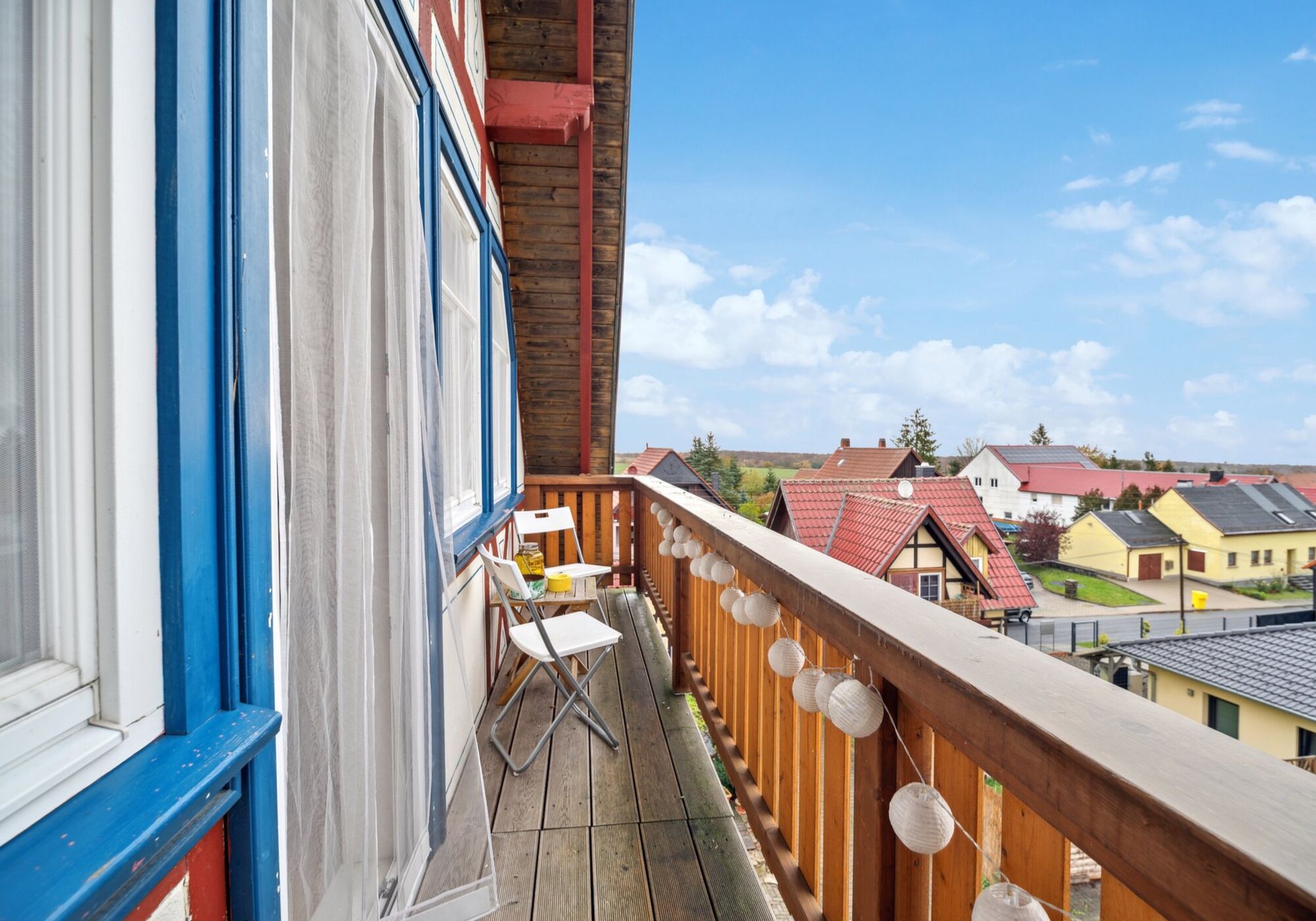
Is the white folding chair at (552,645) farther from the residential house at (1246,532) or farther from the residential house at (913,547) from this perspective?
the residential house at (1246,532)

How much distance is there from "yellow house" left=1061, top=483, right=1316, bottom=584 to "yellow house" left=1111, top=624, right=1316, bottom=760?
1.69 meters

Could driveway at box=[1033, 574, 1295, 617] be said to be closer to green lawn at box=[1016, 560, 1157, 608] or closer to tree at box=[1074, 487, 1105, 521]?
green lawn at box=[1016, 560, 1157, 608]

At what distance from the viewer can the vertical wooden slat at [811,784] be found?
1.34 meters

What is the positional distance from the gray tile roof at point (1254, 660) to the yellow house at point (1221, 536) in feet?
5.46

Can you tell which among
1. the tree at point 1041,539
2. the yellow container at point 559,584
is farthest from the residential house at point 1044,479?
the yellow container at point 559,584

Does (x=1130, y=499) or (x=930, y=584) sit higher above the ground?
(x=1130, y=499)

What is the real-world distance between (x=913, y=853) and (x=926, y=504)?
10.8ft

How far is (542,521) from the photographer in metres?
3.97

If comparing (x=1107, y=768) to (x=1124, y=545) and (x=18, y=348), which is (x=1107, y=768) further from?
(x=1124, y=545)

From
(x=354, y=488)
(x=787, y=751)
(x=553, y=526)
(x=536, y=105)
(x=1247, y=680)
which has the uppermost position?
(x=536, y=105)

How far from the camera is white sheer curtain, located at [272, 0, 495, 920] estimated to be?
938 mm

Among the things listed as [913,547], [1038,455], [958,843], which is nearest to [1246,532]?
[913,547]

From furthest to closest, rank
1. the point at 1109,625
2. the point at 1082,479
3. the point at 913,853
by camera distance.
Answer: the point at 1082,479 → the point at 1109,625 → the point at 913,853

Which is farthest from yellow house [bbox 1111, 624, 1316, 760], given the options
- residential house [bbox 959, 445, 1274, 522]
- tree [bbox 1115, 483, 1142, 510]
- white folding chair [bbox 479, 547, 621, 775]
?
residential house [bbox 959, 445, 1274, 522]
